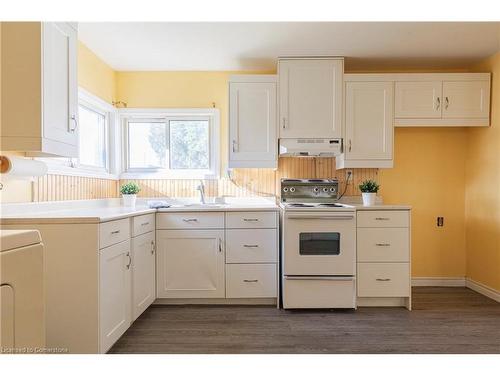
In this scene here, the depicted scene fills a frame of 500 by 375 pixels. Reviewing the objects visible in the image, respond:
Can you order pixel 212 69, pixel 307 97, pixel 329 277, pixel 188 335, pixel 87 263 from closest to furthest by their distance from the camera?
pixel 87 263, pixel 188 335, pixel 329 277, pixel 307 97, pixel 212 69

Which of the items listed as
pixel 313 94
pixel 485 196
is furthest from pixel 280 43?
pixel 485 196

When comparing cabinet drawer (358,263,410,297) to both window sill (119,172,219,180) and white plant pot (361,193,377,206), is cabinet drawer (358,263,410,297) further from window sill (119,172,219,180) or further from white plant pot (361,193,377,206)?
window sill (119,172,219,180)

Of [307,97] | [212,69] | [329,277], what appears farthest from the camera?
[212,69]

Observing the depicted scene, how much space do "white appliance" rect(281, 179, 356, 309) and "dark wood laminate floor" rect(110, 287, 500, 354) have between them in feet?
0.40

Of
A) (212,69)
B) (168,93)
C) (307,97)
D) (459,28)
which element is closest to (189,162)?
(168,93)

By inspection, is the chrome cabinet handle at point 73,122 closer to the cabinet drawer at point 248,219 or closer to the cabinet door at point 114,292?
the cabinet door at point 114,292

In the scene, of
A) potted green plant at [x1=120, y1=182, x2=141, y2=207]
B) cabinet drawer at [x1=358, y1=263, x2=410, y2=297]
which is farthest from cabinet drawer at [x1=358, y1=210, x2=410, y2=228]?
potted green plant at [x1=120, y1=182, x2=141, y2=207]

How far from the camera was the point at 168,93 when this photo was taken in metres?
3.45

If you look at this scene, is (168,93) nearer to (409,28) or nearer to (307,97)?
(307,97)

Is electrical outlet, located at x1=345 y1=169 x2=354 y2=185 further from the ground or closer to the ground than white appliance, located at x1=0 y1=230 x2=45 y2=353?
further from the ground

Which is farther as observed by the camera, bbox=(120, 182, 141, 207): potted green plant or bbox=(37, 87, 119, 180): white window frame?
bbox=(120, 182, 141, 207): potted green plant

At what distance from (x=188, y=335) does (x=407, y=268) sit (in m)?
1.84

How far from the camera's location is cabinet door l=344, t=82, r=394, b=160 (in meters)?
3.06

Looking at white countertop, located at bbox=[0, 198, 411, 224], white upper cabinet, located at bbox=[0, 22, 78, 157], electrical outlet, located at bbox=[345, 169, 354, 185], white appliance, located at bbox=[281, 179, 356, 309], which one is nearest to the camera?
white upper cabinet, located at bbox=[0, 22, 78, 157]
